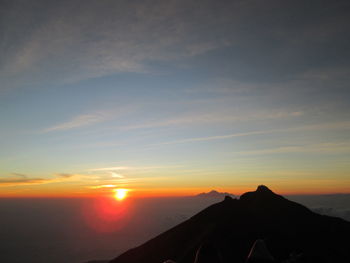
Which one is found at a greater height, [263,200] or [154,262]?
[263,200]

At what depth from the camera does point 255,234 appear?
2847 inches

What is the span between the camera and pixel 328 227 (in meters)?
77.8

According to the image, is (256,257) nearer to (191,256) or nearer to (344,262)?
(191,256)

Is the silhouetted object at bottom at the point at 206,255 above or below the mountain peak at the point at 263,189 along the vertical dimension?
below

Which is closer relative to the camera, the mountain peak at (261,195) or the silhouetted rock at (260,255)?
the silhouetted rock at (260,255)

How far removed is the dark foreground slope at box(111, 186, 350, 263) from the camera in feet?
217

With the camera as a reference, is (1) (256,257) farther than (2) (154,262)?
No

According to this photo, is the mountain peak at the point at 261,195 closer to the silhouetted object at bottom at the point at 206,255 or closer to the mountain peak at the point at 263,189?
the mountain peak at the point at 263,189

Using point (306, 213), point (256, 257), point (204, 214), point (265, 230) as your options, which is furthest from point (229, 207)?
point (256, 257)

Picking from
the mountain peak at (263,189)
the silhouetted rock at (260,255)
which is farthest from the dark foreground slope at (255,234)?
the silhouetted rock at (260,255)

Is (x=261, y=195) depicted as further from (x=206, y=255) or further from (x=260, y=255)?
(x=206, y=255)

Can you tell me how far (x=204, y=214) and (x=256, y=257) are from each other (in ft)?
153

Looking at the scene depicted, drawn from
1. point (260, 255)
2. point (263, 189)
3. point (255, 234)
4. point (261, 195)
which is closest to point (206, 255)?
point (260, 255)

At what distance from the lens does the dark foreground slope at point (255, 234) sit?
217 feet
